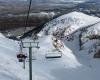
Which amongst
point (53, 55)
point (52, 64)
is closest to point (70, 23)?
point (53, 55)

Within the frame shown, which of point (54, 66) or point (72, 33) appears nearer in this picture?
point (54, 66)

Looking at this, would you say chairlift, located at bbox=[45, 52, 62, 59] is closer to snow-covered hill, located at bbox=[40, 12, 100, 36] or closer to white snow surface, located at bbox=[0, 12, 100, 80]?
white snow surface, located at bbox=[0, 12, 100, 80]

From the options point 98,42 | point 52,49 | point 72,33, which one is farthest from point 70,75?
point 72,33

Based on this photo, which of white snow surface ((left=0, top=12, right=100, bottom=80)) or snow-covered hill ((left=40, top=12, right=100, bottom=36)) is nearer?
white snow surface ((left=0, top=12, right=100, bottom=80))

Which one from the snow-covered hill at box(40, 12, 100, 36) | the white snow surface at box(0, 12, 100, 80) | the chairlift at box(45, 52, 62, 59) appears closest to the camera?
the white snow surface at box(0, 12, 100, 80)

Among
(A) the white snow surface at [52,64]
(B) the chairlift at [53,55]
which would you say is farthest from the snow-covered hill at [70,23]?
(B) the chairlift at [53,55]

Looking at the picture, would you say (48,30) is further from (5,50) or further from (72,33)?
(5,50)

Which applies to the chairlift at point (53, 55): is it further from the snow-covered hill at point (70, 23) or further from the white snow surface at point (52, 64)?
the snow-covered hill at point (70, 23)

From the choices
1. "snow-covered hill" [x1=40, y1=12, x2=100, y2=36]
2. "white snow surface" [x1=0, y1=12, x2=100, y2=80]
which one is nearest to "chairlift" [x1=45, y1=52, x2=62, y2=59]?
"white snow surface" [x1=0, y1=12, x2=100, y2=80]

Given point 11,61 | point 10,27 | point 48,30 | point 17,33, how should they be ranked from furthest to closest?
point 10,27, point 17,33, point 48,30, point 11,61

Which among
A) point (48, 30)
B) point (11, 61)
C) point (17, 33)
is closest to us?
point (11, 61)
